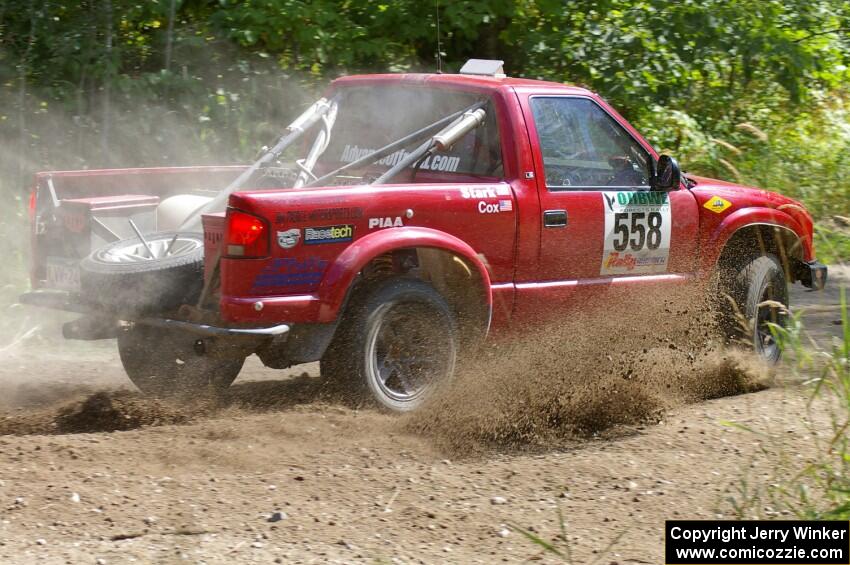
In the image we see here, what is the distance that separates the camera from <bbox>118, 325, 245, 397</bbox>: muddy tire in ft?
19.1

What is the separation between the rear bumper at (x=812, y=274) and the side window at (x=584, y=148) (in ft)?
4.63

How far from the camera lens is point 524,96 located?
19.6 ft

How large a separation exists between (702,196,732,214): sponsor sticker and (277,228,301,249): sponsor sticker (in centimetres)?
270

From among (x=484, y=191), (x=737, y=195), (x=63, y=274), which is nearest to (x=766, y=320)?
(x=737, y=195)

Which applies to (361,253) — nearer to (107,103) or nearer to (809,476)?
(809,476)

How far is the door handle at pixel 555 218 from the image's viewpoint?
584 cm

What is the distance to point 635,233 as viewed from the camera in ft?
20.4

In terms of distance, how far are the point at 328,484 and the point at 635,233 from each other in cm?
262

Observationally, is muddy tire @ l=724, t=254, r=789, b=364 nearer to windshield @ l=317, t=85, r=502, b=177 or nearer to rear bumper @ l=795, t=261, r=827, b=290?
rear bumper @ l=795, t=261, r=827, b=290

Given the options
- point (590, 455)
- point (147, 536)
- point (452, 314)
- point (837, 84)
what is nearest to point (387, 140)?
point (452, 314)

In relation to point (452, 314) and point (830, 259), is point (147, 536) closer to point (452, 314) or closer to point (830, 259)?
point (452, 314)

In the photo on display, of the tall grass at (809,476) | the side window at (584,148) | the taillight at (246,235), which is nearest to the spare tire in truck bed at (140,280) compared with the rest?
the taillight at (246,235)

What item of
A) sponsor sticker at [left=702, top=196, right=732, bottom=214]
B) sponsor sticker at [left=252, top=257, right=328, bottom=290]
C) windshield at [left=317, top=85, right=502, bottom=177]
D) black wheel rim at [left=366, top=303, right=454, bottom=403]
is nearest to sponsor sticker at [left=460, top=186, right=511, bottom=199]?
windshield at [left=317, top=85, right=502, bottom=177]

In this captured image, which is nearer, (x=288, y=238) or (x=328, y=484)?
(x=328, y=484)
